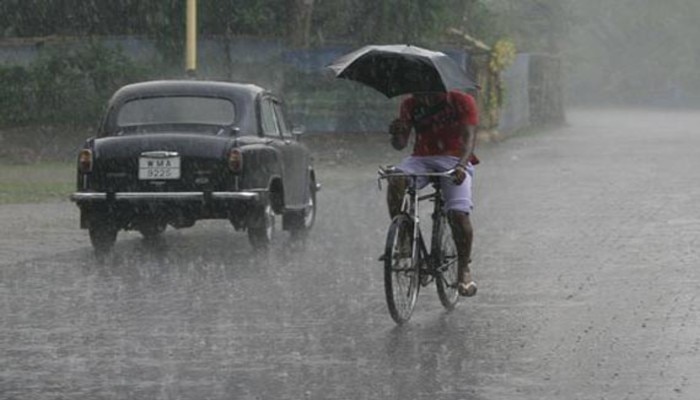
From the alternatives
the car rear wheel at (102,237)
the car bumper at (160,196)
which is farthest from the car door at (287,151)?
the car rear wheel at (102,237)

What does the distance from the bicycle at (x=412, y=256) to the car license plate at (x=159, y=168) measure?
4.27 meters

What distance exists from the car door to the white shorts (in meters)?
5.25

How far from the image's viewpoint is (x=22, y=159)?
3097 centimetres

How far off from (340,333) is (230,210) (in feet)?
16.7

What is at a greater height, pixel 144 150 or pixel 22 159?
pixel 144 150

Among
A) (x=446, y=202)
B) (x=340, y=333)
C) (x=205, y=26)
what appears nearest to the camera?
(x=340, y=333)

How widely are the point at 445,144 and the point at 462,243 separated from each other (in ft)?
2.18

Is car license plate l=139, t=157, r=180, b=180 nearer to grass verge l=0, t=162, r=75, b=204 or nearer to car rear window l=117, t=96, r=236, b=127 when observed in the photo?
car rear window l=117, t=96, r=236, b=127

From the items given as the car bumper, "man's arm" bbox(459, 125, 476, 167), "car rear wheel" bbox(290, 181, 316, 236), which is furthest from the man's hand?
"car rear wheel" bbox(290, 181, 316, 236)

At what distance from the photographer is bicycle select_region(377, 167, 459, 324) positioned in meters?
10.7

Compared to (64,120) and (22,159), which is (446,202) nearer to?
(22,159)

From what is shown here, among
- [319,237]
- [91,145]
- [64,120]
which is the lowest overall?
[64,120]

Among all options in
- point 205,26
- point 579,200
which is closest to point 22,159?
point 205,26

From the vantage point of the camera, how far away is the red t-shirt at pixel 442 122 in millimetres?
11328
